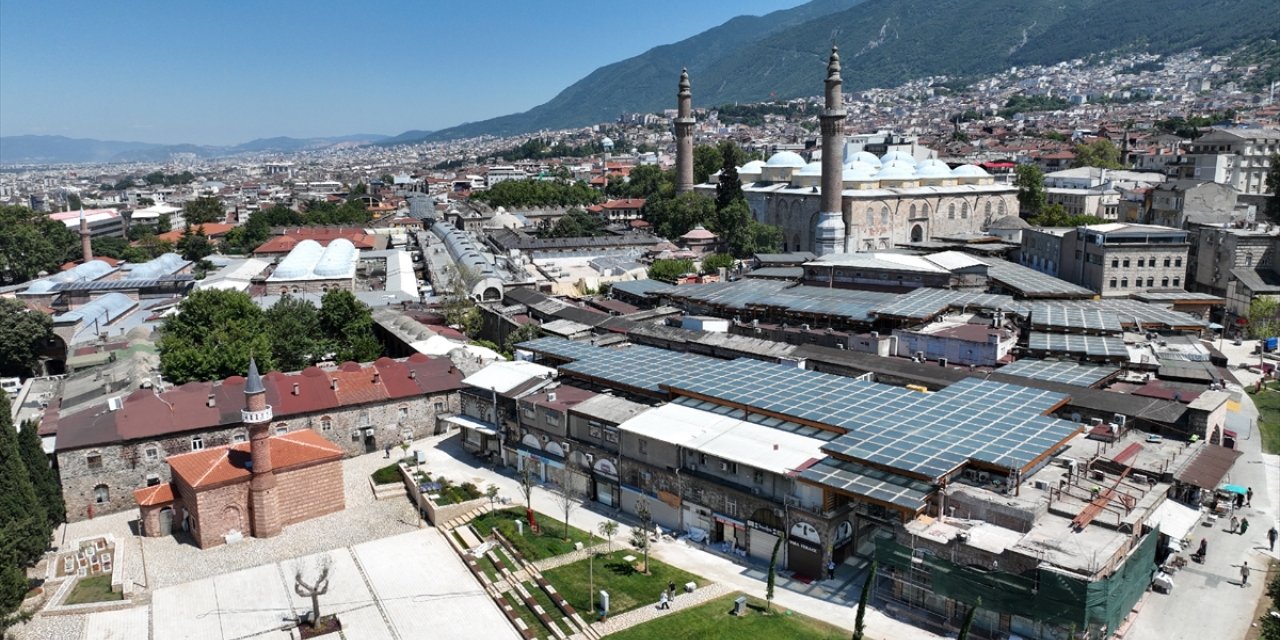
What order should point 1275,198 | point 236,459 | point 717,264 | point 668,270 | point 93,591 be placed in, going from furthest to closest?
point 717,264 → point 668,270 → point 1275,198 → point 236,459 → point 93,591

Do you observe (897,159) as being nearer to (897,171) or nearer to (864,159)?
(864,159)

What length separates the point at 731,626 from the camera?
58.8 feet

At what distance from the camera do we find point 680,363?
29.0m

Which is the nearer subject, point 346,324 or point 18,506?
point 18,506

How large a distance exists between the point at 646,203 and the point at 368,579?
6580cm

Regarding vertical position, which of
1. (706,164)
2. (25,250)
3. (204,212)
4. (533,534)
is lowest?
(533,534)

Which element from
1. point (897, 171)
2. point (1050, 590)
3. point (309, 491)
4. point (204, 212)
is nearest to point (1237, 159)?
point (897, 171)

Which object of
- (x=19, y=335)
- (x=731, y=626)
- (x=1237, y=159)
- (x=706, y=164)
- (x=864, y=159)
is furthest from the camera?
(x=706, y=164)

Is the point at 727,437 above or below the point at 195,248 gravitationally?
below

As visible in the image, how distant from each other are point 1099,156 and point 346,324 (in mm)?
78920

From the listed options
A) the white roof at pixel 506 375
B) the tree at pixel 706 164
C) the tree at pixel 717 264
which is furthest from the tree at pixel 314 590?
the tree at pixel 706 164

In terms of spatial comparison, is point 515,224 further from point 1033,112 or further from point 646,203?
point 1033,112

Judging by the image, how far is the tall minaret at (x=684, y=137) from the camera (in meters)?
77.3

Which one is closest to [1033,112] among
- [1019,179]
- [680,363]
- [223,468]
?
[1019,179]
